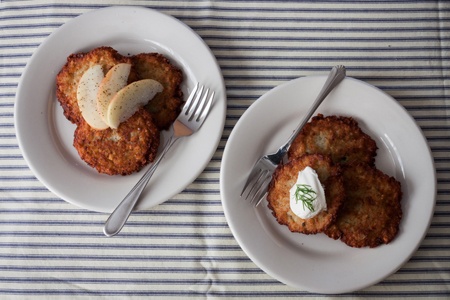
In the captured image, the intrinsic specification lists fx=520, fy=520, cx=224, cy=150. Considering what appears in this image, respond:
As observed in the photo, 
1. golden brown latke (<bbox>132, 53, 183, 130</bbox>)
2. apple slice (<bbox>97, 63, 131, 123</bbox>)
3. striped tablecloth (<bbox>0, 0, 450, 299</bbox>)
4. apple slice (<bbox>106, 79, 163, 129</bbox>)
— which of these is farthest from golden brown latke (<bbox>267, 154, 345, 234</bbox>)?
apple slice (<bbox>97, 63, 131, 123</bbox>)

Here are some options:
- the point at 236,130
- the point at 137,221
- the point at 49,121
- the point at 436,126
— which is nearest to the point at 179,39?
the point at 236,130

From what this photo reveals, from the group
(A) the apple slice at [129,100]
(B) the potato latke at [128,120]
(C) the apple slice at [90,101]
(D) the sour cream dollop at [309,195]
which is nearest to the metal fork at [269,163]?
(D) the sour cream dollop at [309,195]

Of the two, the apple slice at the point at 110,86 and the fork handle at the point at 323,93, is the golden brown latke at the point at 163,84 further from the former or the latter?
the fork handle at the point at 323,93

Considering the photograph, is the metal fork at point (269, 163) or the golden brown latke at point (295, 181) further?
the metal fork at point (269, 163)

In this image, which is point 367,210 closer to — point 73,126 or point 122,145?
point 122,145

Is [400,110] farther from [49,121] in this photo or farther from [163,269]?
[49,121]

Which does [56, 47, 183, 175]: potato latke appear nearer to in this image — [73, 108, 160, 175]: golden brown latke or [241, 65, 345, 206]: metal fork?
[73, 108, 160, 175]: golden brown latke
